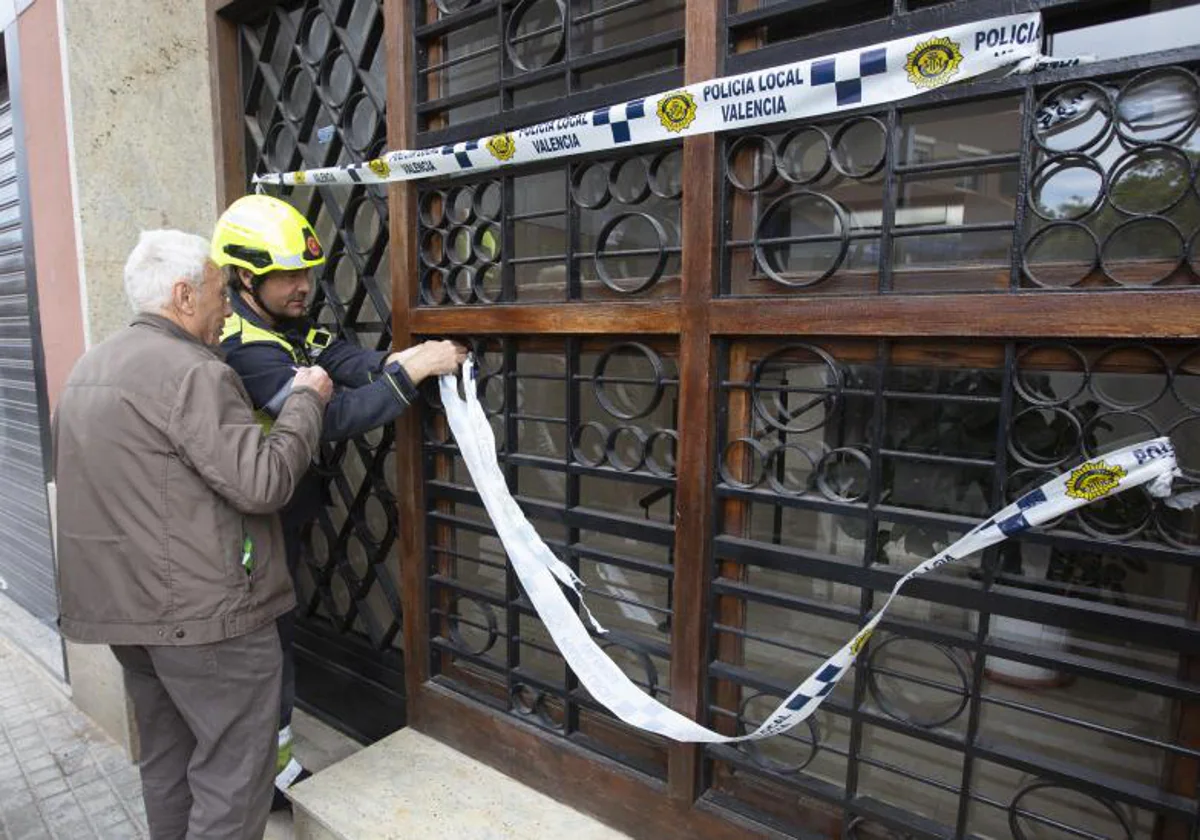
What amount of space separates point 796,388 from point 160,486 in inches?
74.7

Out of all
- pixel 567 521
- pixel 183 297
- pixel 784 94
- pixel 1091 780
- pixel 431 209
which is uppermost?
pixel 784 94

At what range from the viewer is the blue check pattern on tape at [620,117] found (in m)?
2.00

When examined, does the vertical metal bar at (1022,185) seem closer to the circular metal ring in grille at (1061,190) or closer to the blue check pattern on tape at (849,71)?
the circular metal ring in grille at (1061,190)

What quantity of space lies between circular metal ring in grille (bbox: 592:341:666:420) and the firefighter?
0.63 metres

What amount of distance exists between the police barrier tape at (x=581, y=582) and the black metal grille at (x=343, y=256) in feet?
2.84

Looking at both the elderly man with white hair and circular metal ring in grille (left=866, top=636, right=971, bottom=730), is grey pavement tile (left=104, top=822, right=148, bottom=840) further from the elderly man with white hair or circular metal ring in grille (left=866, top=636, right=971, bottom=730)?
circular metal ring in grille (left=866, top=636, right=971, bottom=730)

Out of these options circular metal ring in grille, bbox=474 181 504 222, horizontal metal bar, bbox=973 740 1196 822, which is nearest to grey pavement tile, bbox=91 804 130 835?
circular metal ring in grille, bbox=474 181 504 222

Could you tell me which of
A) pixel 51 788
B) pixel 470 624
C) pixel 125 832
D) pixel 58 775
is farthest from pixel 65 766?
pixel 470 624

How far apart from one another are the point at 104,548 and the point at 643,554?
174 cm

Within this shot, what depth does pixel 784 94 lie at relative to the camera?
1750mm

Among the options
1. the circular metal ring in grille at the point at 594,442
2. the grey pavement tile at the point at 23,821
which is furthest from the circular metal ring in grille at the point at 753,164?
the grey pavement tile at the point at 23,821

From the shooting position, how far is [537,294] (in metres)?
2.53

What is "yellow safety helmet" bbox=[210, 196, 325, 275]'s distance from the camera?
276 cm

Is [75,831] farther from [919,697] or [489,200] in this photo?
[919,697]
